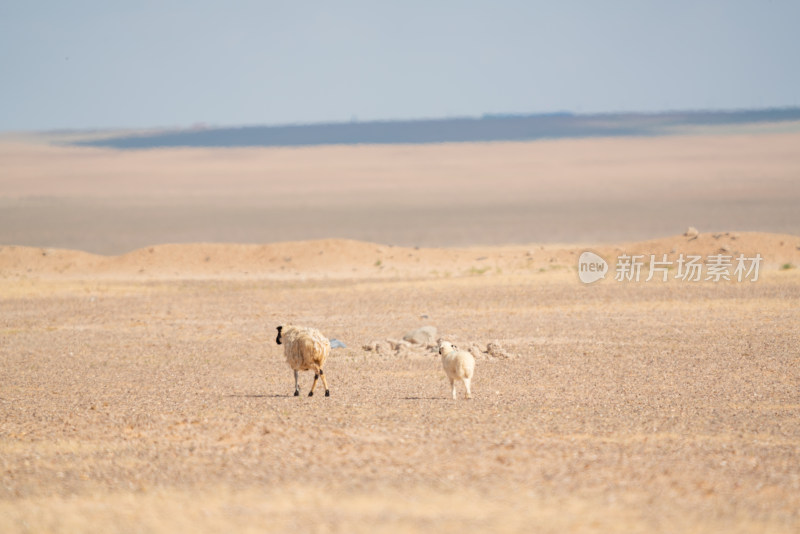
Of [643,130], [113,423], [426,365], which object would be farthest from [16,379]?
[643,130]

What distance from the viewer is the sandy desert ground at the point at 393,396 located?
8430 millimetres

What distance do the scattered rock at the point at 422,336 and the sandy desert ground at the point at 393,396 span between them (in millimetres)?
355

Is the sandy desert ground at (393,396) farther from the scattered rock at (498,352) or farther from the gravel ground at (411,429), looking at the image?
the scattered rock at (498,352)

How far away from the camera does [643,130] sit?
18662cm

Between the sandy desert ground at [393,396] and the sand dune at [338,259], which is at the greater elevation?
the sand dune at [338,259]

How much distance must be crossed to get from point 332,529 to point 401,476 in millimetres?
1432

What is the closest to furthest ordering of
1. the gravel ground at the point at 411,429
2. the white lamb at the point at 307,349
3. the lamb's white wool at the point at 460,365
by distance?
the gravel ground at the point at 411,429 < the lamb's white wool at the point at 460,365 < the white lamb at the point at 307,349

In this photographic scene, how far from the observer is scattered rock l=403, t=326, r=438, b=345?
64.2ft

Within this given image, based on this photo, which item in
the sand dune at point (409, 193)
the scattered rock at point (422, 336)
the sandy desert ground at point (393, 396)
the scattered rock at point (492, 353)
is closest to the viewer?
the sandy desert ground at point (393, 396)
